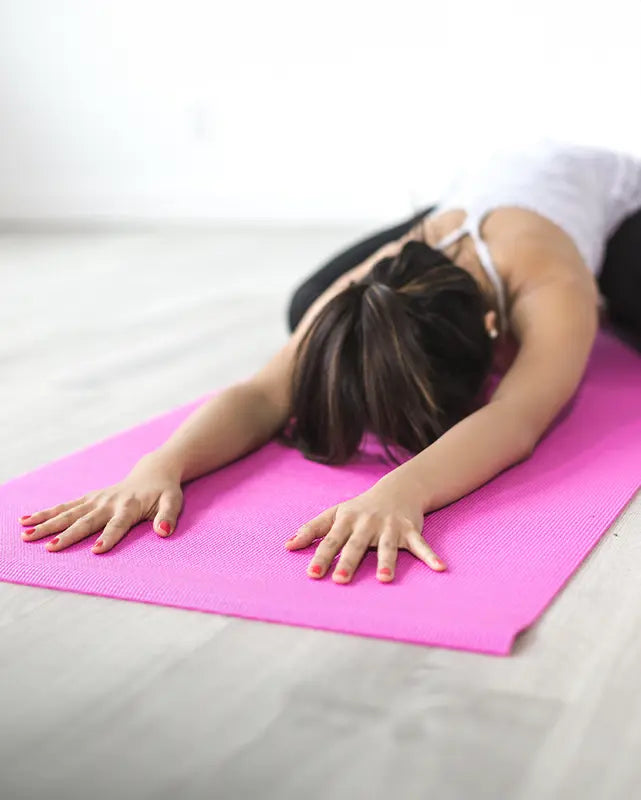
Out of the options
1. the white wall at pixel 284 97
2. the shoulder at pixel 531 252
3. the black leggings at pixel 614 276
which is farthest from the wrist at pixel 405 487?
the white wall at pixel 284 97

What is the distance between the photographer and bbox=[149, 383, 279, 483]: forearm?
154cm

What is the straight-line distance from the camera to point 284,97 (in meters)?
4.16

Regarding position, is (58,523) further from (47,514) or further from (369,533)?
(369,533)

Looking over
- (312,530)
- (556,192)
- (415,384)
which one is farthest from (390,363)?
(556,192)

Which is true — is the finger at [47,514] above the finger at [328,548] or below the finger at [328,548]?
above

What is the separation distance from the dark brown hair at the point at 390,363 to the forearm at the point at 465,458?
83mm

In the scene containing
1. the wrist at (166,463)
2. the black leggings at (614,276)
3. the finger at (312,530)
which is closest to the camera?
the finger at (312,530)

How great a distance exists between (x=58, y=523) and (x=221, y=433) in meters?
0.31

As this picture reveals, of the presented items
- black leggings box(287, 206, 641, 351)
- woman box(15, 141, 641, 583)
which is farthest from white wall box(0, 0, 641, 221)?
woman box(15, 141, 641, 583)

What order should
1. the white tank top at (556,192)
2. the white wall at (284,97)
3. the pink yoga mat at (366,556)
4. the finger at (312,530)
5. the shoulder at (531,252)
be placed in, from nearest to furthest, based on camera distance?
the pink yoga mat at (366,556), the finger at (312,530), the shoulder at (531,252), the white tank top at (556,192), the white wall at (284,97)

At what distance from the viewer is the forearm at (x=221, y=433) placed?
1.54 meters

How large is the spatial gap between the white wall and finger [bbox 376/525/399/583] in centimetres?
273

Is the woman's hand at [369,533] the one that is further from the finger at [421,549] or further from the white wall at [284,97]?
the white wall at [284,97]

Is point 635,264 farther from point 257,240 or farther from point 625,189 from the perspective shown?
point 257,240
